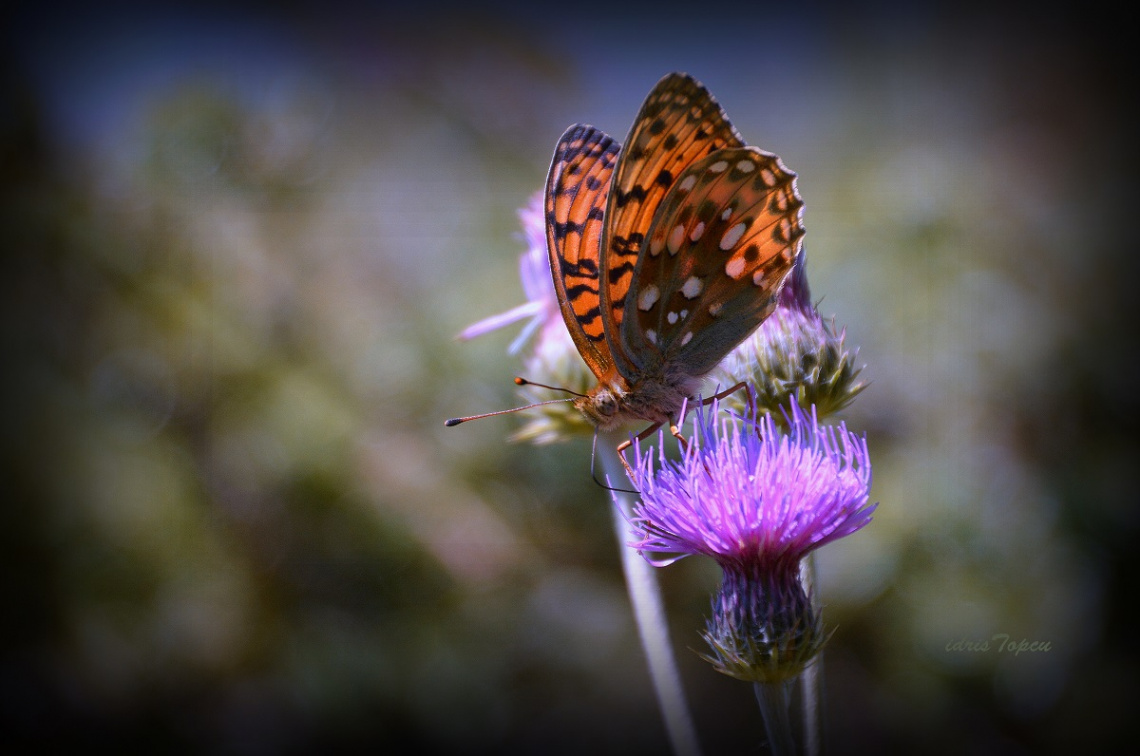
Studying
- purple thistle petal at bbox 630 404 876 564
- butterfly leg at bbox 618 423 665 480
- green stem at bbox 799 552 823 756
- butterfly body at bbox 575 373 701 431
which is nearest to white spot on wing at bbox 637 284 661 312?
butterfly body at bbox 575 373 701 431

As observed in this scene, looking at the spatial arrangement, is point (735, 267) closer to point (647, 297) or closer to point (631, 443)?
point (647, 297)

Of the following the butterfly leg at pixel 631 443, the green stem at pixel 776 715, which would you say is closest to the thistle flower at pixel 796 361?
the butterfly leg at pixel 631 443

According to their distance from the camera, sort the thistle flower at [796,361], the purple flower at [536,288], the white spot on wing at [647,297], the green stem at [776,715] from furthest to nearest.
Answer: the purple flower at [536,288], the white spot on wing at [647,297], the thistle flower at [796,361], the green stem at [776,715]

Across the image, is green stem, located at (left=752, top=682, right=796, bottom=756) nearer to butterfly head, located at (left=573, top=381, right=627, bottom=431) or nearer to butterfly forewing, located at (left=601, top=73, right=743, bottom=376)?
butterfly head, located at (left=573, top=381, right=627, bottom=431)

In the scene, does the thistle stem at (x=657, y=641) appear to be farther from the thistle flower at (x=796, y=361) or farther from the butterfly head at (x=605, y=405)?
the thistle flower at (x=796, y=361)

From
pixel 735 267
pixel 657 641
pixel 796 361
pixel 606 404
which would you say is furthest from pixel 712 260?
pixel 657 641

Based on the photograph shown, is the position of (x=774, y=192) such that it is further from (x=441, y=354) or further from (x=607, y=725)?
(x=607, y=725)
